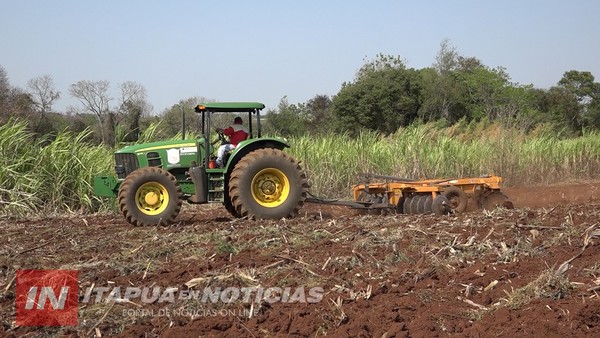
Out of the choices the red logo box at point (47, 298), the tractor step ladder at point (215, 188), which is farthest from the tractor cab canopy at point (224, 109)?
the red logo box at point (47, 298)

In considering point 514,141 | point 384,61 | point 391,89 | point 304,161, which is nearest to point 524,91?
point 384,61

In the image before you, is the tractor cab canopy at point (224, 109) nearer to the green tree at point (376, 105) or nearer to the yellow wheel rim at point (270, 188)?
the yellow wheel rim at point (270, 188)

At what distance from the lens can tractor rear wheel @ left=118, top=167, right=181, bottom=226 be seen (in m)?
9.22

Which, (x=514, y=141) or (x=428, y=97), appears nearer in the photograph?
(x=514, y=141)

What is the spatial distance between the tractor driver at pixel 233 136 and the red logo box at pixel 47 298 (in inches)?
160

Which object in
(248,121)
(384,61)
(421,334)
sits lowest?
(421,334)

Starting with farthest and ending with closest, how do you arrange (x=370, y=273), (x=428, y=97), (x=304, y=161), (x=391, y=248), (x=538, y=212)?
(x=428, y=97)
(x=304, y=161)
(x=538, y=212)
(x=391, y=248)
(x=370, y=273)

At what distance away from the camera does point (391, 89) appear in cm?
3291

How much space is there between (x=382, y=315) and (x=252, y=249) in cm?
231

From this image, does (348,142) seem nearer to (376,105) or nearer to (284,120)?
(284,120)

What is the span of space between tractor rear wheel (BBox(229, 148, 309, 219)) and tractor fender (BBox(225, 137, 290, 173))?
0.18m

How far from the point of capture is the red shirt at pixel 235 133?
993 centimetres

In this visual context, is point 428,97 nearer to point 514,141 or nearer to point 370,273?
point 514,141

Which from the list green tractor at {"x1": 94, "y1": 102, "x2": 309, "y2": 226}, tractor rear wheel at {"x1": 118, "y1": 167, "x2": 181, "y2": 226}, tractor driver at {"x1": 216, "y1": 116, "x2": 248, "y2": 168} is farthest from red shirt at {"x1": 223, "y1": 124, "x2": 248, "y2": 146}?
tractor rear wheel at {"x1": 118, "y1": 167, "x2": 181, "y2": 226}
